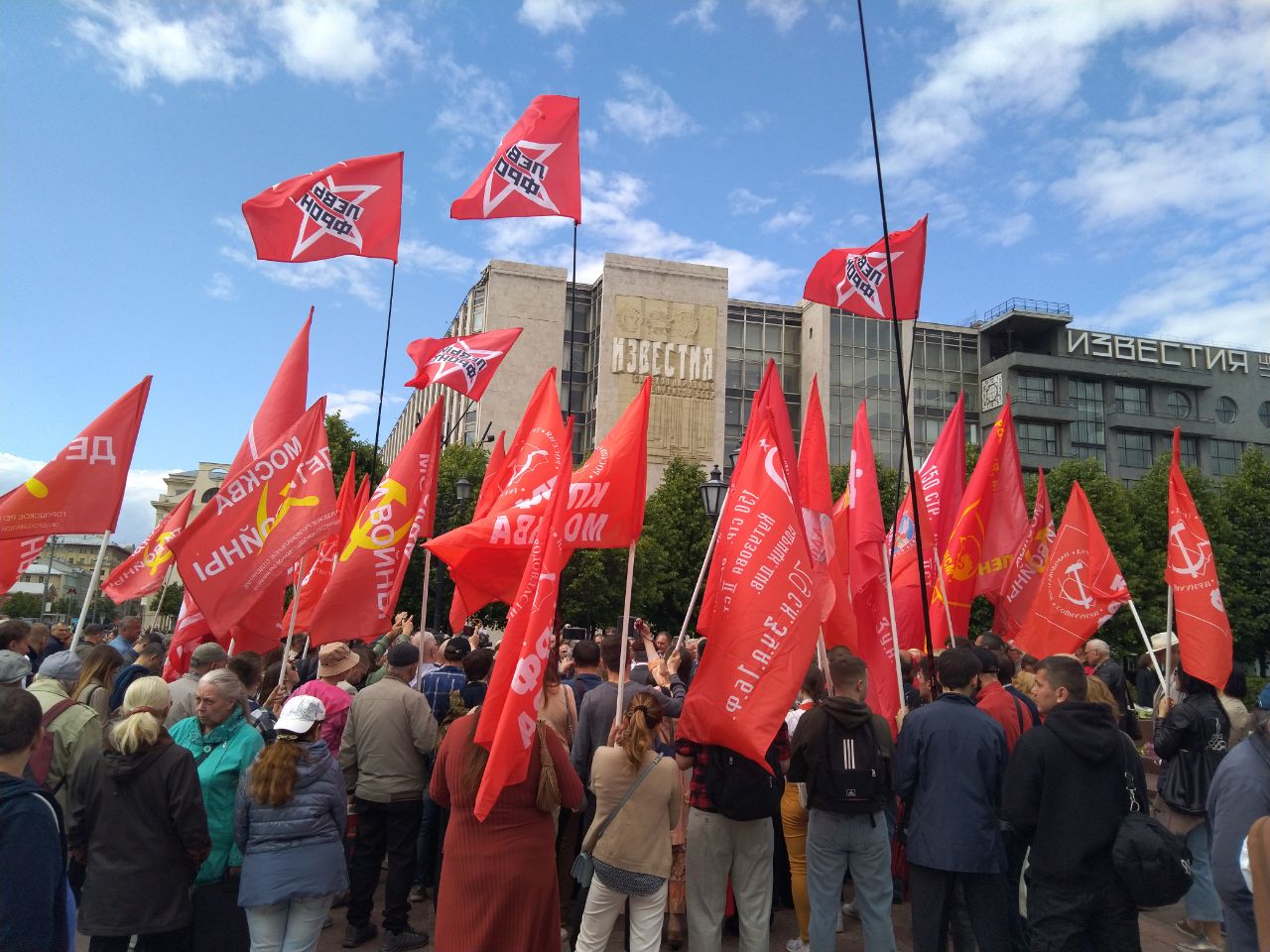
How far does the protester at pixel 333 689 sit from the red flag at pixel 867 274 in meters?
6.62

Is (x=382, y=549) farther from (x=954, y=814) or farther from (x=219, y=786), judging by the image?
(x=954, y=814)

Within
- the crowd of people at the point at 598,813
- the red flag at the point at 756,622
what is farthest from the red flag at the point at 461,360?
the red flag at the point at 756,622

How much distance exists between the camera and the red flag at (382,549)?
28.2 ft

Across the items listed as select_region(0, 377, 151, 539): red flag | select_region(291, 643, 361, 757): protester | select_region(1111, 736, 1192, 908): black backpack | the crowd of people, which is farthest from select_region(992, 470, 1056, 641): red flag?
select_region(0, 377, 151, 539): red flag

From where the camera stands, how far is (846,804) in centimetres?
554

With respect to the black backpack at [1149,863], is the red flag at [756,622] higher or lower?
higher

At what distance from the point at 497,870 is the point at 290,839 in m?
1.09

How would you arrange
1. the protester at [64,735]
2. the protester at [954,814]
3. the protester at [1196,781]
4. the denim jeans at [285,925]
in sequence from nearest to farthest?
the denim jeans at [285,925] → the protester at [954,814] → the protester at [64,735] → the protester at [1196,781]

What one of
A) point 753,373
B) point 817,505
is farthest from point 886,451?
point 817,505

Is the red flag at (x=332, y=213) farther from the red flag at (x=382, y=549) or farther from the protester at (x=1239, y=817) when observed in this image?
the protester at (x=1239, y=817)

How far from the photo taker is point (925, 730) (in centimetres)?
552

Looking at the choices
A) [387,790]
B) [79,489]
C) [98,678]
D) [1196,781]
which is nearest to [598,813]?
[387,790]

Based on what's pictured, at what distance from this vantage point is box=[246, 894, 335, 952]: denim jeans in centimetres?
474

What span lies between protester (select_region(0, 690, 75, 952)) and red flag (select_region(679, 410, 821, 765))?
3284 millimetres
